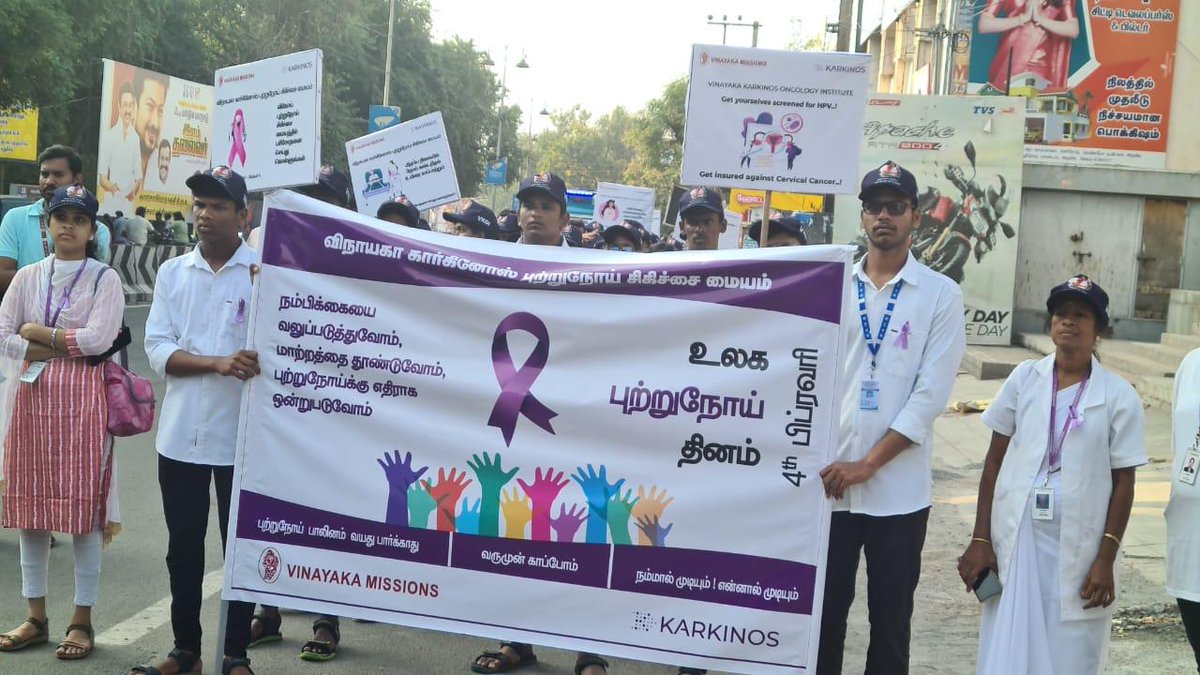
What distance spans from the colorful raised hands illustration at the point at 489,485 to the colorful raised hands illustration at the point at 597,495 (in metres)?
0.26

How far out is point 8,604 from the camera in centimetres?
619

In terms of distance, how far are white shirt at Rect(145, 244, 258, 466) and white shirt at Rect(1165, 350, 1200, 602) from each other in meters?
3.46

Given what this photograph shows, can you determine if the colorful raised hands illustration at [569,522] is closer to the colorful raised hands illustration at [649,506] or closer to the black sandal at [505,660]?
the colorful raised hands illustration at [649,506]

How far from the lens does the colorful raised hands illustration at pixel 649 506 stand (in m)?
4.70

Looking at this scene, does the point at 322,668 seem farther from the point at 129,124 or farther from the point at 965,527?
A: the point at 129,124

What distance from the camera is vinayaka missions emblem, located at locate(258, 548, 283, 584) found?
5023 mm

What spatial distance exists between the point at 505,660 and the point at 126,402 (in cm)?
199

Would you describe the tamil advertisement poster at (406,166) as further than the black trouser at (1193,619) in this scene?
Yes

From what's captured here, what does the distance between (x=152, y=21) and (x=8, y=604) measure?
113ft

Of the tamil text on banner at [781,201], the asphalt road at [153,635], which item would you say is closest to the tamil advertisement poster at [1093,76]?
the tamil text on banner at [781,201]

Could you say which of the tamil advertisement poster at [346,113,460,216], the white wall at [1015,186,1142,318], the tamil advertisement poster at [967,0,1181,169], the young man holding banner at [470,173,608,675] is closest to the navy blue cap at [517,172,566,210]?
the young man holding banner at [470,173,608,675]

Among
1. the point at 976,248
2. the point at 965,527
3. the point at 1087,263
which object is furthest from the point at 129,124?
the point at 965,527

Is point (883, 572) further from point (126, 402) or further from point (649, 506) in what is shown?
point (126, 402)

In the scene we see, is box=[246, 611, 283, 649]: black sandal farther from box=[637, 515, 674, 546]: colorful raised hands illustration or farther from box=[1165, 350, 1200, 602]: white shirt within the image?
box=[1165, 350, 1200, 602]: white shirt
